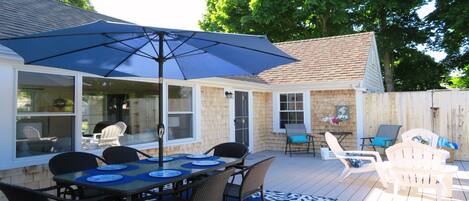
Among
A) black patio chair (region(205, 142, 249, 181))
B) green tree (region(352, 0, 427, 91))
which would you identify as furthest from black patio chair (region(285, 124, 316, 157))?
green tree (region(352, 0, 427, 91))

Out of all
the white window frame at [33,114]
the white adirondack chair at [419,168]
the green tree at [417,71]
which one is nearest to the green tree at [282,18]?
the green tree at [417,71]

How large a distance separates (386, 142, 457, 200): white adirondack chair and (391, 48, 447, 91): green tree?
49.0ft

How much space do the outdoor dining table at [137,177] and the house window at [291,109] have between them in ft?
22.4

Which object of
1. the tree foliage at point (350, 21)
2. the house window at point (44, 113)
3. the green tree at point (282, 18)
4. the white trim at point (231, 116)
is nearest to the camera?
the house window at point (44, 113)

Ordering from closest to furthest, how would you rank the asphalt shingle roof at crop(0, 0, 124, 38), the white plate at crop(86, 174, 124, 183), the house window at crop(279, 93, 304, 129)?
the white plate at crop(86, 174, 124, 183) < the asphalt shingle roof at crop(0, 0, 124, 38) < the house window at crop(279, 93, 304, 129)

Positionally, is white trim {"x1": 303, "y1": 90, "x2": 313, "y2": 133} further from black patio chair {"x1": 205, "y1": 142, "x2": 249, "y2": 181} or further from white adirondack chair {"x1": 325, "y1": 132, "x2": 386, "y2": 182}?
black patio chair {"x1": 205, "y1": 142, "x2": 249, "y2": 181}

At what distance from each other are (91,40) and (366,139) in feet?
27.4

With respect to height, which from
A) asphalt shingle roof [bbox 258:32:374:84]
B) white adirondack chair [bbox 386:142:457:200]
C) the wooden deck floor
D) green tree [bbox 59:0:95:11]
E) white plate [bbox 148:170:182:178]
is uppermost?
green tree [bbox 59:0:95:11]

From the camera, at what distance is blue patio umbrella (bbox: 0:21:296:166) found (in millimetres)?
3148

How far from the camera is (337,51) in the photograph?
38.9 feet

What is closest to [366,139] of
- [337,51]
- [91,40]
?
[337,51]

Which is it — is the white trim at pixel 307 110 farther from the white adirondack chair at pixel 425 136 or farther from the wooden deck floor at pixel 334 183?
the white adirondack chair at pixel 425 136

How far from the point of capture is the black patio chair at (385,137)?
9.10 meters

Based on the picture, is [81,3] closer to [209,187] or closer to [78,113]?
[78,113]
